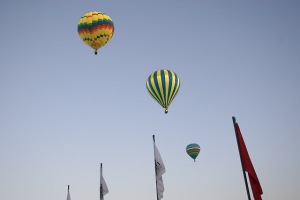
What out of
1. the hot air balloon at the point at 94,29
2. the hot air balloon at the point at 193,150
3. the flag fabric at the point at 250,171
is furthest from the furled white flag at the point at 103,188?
the hot air balloon at the point at 193,150

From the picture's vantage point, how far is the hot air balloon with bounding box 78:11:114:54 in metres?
37.8

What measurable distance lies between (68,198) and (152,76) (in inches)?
999

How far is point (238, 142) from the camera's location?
1140cm

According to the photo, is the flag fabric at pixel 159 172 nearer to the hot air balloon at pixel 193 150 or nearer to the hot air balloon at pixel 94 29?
the hot air balloon at pixel 94 29

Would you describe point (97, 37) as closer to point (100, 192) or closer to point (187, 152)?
point (100, 192)

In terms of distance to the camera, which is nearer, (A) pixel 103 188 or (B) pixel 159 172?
(B) pixel 159 172

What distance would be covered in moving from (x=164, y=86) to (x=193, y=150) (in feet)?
89.6

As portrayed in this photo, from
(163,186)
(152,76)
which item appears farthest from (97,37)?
(163,186)

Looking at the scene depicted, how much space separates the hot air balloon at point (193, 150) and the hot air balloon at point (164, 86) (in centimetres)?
2545

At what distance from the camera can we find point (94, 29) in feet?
124

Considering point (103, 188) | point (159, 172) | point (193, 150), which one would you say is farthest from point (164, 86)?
point (193, 150)

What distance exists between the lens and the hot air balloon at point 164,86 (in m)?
38.9

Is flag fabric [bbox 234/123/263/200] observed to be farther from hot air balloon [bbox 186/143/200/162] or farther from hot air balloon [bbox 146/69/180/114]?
hot air balloon [bbox 186/143/200/162]

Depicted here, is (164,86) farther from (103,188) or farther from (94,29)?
(103,188)
